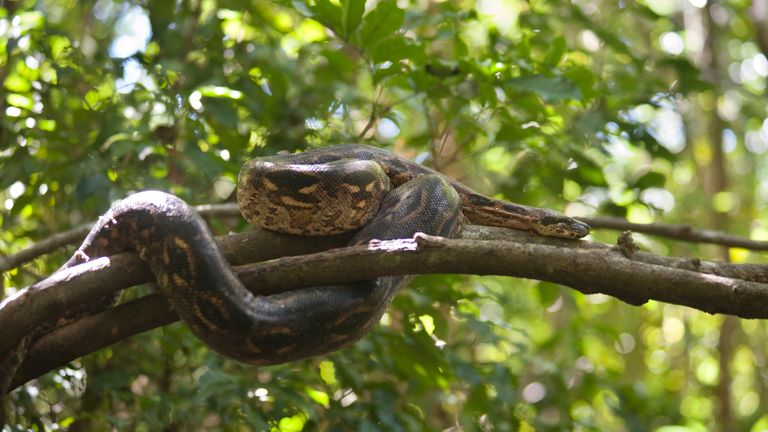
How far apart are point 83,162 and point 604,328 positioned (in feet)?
14.6

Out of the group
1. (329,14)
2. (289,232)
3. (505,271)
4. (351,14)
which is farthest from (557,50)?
(505,271)

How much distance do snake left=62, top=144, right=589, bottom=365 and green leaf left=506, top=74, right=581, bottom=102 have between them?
36.1 inches

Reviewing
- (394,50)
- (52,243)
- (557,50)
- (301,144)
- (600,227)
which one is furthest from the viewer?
(301,144)

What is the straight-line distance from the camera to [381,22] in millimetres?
5465

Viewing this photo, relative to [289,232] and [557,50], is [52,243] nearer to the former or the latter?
[289,232]

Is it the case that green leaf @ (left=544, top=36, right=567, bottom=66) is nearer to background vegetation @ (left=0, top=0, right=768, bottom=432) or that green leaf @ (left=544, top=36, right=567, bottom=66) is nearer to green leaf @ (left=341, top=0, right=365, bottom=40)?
background vegetation @ (left=0, top=0, right=768, bottom=432)

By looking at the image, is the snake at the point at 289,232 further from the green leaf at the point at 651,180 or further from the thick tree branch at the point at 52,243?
the green leaf at the point at 651,180

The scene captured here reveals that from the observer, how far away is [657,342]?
17312 mm

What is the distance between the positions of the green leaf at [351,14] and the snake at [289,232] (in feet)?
3.15

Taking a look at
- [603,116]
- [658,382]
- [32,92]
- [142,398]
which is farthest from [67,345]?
[658,382]

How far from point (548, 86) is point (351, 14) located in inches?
56.9

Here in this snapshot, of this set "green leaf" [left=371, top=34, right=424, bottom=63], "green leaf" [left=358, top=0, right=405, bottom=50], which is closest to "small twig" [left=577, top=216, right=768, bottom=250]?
"green leaf" [left=371, top=34, right=424, bottom=63]

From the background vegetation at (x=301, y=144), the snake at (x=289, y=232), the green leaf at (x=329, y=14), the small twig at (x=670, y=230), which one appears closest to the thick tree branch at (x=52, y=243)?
the background vegetation at (x=301, y=144)

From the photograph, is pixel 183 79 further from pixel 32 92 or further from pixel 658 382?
pixel 658 382
